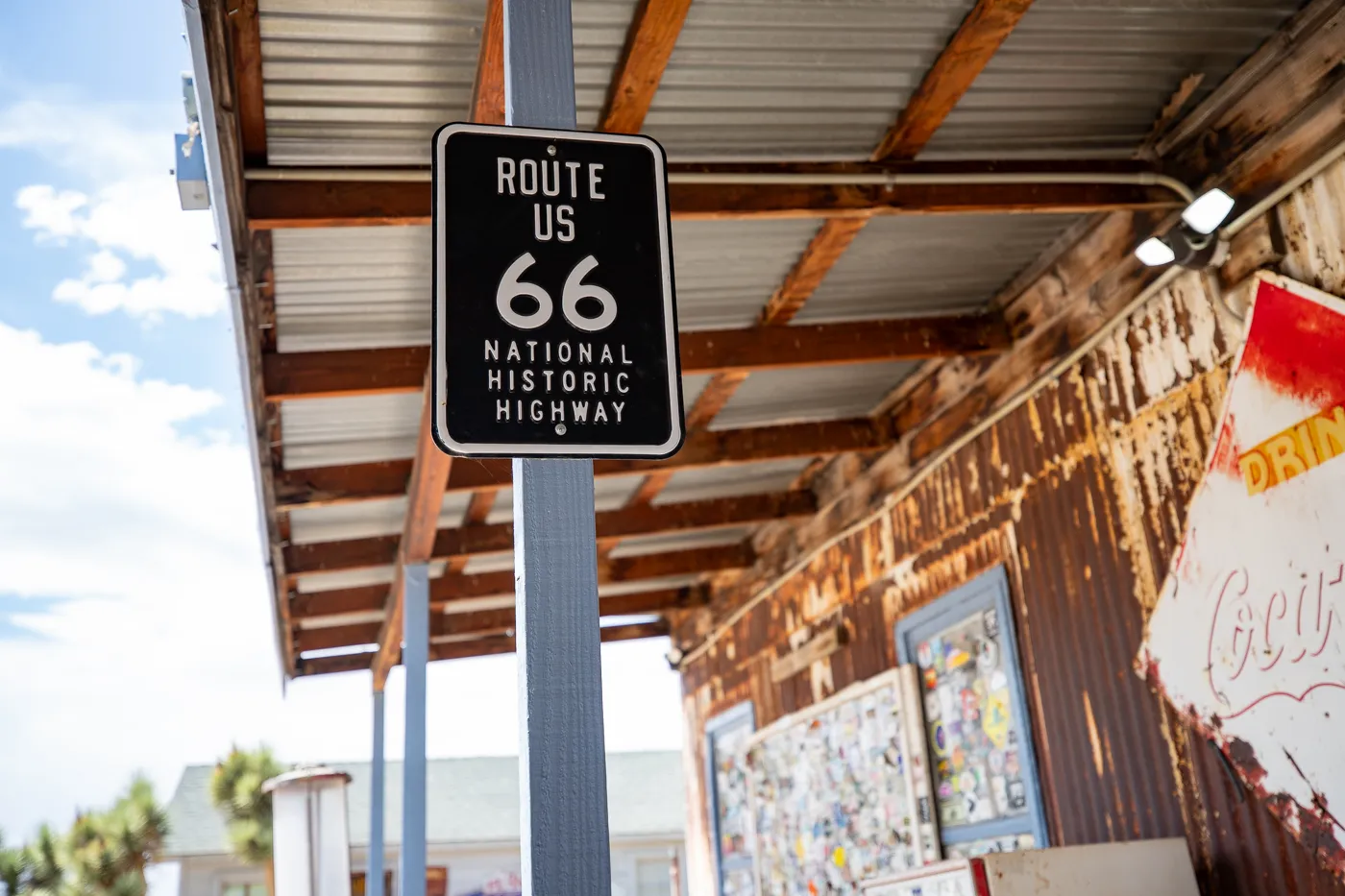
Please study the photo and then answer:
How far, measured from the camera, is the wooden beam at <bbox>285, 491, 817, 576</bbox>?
289 inches

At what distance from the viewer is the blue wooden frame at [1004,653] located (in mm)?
4883

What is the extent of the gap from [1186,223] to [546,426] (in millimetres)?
2874

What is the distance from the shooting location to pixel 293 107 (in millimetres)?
3496

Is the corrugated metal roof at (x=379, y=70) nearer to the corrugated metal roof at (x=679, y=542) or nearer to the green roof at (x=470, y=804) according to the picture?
the corrugated metal roof at (x=679, y=542)

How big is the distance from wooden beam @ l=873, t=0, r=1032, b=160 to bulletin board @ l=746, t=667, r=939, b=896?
117 inches

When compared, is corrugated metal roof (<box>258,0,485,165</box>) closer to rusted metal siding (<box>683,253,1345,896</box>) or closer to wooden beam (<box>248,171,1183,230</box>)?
wooden beam (<box>248,171,1183,230</box>)

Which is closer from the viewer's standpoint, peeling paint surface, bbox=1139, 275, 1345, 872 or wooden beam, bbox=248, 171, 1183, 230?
peeling paint surface, bbox=1139, 275, 1345, 872

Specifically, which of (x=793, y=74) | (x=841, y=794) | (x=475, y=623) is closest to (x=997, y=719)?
(x=841, y=794)

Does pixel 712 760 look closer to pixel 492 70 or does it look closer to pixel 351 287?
pixel 351 287

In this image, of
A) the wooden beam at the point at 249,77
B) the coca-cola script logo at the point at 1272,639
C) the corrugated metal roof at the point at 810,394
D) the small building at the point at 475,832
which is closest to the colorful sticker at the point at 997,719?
the coca-cola script logo at the point at 1272,639

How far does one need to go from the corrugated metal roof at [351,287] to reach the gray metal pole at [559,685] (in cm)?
247

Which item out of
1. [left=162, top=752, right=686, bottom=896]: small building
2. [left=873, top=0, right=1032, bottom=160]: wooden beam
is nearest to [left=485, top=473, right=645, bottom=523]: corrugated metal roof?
[left=873, top=0, right=1032, bottom=160]: wooden beam

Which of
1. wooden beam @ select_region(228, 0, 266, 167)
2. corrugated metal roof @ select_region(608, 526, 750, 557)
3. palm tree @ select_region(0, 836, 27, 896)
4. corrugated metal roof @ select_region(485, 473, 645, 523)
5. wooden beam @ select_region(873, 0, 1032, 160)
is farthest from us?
palm tree @ select_region(0, 836, 27, 896)

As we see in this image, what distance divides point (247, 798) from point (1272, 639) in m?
24.4
